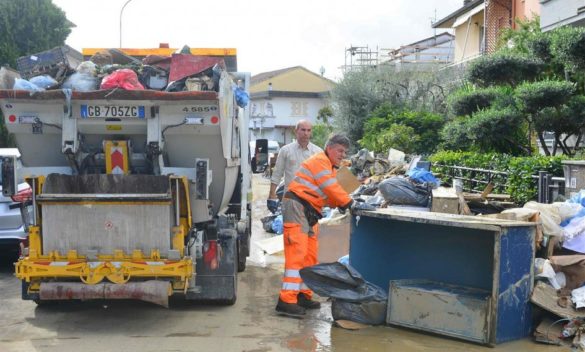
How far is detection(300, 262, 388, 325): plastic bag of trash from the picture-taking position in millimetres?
6191

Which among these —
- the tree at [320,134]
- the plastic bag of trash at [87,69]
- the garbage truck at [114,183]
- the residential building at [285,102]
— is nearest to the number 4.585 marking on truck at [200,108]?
the garbage truck at [114,183]

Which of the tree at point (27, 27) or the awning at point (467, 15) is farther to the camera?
the awning at point (467, 15)

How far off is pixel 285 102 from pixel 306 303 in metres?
52.9

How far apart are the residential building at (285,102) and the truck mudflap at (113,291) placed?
50.6 meters

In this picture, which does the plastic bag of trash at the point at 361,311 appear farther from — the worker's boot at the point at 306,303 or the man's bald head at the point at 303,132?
the man's bald head at the point at 303,132

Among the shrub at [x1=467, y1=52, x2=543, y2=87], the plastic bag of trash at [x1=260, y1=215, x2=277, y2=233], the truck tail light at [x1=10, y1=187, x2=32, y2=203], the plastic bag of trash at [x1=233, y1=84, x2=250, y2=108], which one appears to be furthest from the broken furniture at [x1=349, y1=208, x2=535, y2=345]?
the shrub at [x1=467, y1=52, x2=543, y2=87]

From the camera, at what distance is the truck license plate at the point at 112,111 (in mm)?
6137

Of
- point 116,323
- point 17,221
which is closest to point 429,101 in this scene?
point 17,221

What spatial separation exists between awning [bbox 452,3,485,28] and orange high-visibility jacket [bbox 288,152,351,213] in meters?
23.6

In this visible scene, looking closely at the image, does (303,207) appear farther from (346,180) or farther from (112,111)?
(346,180)

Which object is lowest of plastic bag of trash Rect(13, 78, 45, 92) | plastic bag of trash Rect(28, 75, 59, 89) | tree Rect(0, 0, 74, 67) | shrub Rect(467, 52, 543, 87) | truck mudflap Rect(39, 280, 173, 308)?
truck mudflap Rect(39, 280, 173, 308)

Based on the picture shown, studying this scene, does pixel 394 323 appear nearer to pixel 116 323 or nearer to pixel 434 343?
pixel 434 343

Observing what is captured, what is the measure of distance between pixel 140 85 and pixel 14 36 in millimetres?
20814

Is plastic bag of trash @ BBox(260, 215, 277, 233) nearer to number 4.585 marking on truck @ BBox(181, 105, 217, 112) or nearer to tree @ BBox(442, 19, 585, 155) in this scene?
tree @ BBox(442, 19, 585, 155)
